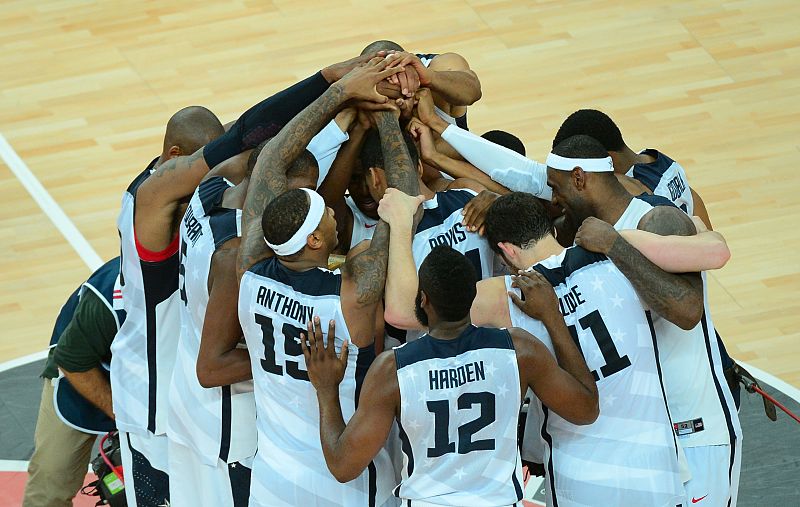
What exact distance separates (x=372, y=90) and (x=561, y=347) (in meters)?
1.37

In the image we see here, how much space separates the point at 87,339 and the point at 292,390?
5.68 feet

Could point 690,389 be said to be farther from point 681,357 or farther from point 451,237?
point 451,237

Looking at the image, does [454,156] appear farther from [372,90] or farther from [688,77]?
[688,77]

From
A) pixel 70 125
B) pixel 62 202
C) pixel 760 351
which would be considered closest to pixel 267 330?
pixel 760 351

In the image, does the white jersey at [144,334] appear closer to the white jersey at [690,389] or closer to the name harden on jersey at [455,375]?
the name harden on jersey at [455,375]

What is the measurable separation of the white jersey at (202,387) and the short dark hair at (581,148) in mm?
1389

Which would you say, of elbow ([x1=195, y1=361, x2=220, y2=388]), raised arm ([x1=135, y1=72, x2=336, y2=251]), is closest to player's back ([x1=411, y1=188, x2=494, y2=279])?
raised arm ([x1=135, y1=72, x2=336, y2=251])

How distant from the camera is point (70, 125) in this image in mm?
10914

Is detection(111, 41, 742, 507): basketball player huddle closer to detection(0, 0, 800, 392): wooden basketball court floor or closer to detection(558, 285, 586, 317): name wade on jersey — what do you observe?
detection(558, 285, 586, 317): name wade on jersey

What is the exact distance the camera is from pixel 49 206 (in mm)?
9945

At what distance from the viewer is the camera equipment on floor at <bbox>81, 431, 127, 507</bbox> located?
6.46 meters

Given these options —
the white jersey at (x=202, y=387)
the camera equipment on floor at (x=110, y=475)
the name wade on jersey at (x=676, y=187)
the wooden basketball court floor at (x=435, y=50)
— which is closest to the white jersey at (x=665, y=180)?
the name wade on jersey at (x=676, y=187)

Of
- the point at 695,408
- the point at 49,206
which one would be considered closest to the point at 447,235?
the point at 695,408

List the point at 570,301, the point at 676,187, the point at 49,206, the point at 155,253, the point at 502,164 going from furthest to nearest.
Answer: the point at 49,206 < the point at 155,253 < the point at 676,187 < the point at 502,164 < the point at 570,301
